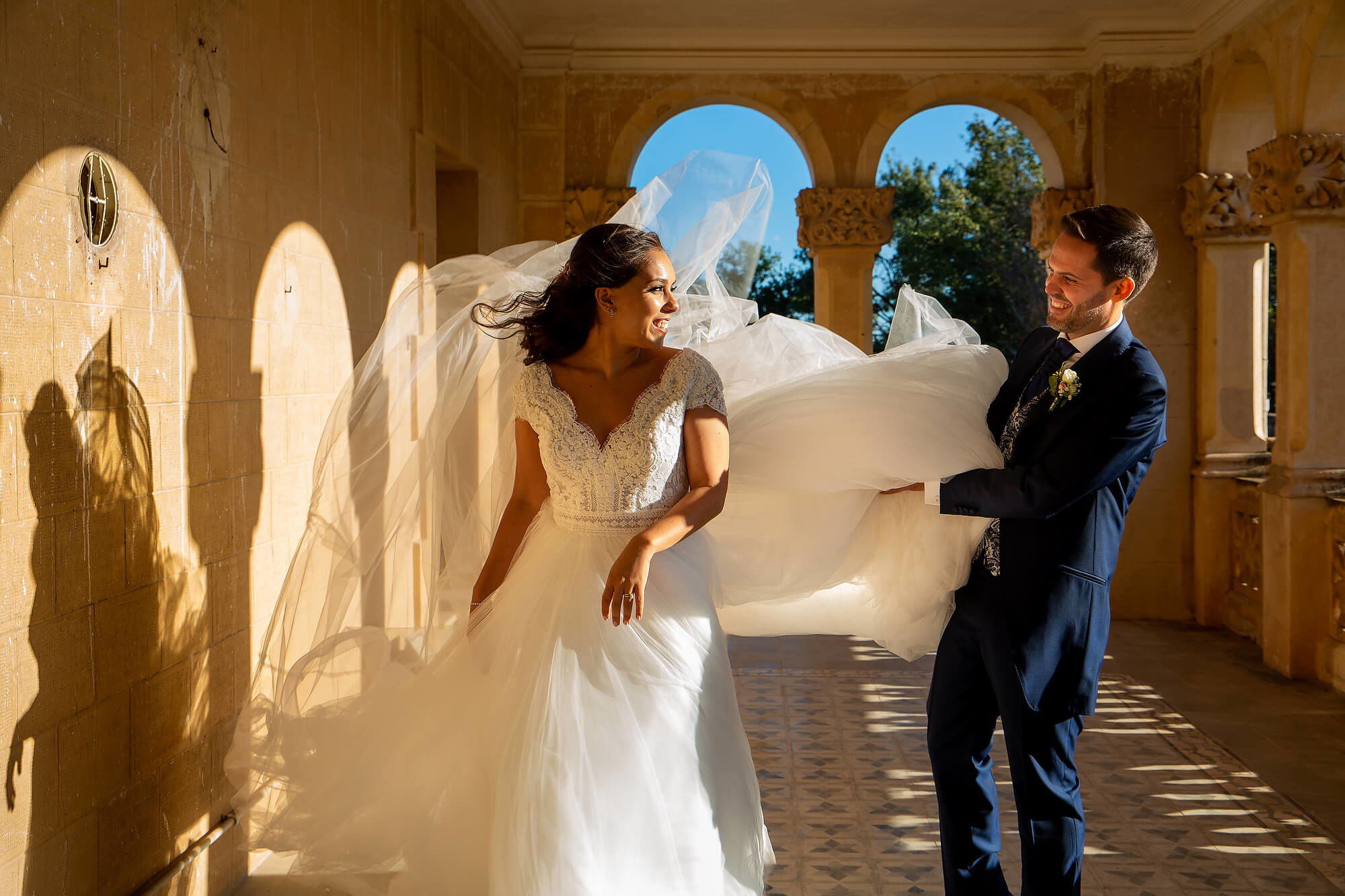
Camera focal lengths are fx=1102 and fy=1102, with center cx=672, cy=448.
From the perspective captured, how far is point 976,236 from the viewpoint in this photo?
26875mm

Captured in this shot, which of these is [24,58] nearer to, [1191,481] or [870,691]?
[870,691]

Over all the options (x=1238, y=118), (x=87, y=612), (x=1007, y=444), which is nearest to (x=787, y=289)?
(x=1238, y=118)

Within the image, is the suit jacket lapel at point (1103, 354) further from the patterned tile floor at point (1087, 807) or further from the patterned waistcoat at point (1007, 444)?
the patterned tile floor at point (1087, 807)

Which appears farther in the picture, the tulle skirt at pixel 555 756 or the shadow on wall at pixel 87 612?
the shadow on wall at pixel 87 612

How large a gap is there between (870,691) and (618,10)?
15.4 ft

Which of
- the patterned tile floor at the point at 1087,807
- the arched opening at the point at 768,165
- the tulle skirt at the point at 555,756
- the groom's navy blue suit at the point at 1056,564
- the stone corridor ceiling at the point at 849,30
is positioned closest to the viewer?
the tulle skirt at the point at 555,756

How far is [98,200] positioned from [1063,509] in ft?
7.86

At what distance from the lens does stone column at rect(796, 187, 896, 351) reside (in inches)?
320

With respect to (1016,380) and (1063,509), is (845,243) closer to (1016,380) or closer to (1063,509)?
(1016,380)

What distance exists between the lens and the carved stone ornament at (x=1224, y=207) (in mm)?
7387

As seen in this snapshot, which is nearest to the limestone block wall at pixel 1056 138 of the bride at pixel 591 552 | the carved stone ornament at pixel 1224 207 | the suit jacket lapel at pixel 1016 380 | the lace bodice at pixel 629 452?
the carved stone ornament at pixel 1224 207

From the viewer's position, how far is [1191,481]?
7.79 m

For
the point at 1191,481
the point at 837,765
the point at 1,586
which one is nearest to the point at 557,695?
the point at 1,586

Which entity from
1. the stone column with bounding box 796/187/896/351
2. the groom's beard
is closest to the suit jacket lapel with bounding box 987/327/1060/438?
the groom's beard
